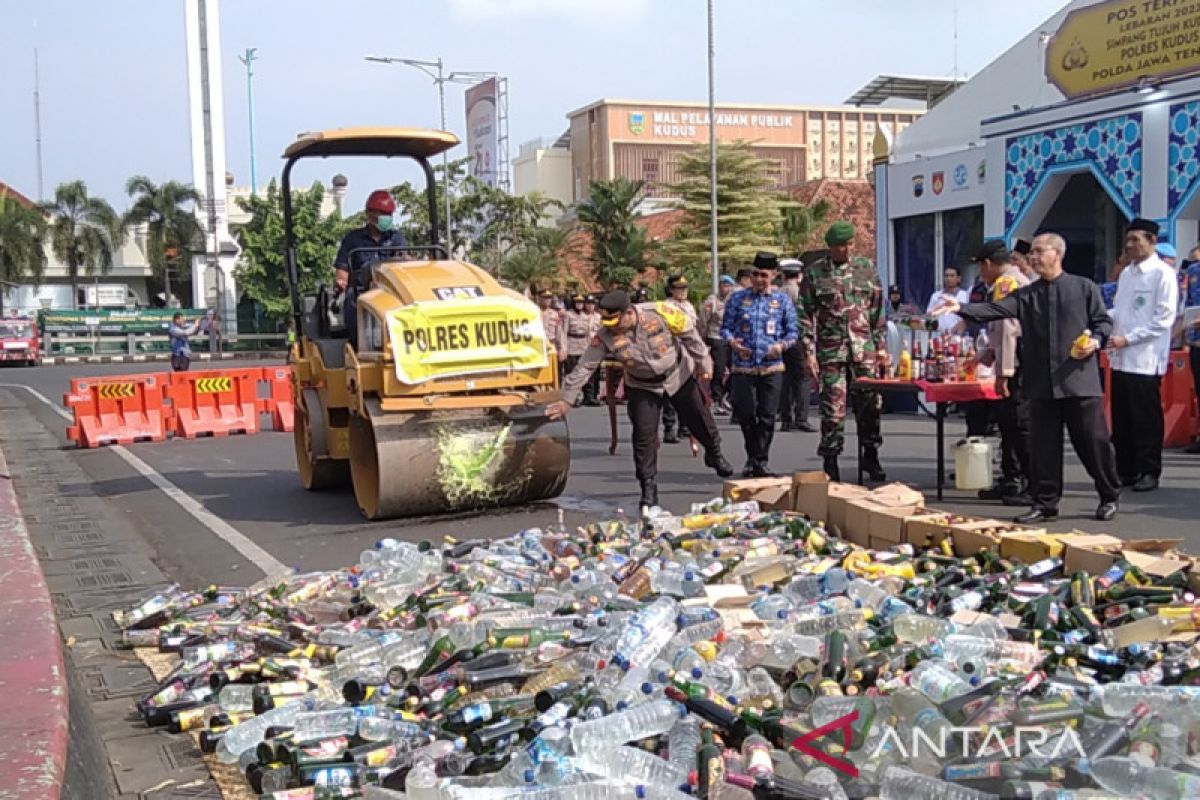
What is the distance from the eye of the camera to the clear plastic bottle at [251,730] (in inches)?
171

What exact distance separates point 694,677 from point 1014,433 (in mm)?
5281

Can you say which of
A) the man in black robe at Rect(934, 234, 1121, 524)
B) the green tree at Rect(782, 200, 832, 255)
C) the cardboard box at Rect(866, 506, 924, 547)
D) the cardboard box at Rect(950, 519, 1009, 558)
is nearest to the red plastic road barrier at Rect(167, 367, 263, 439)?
the man in black robe at Rect(934, 234, 1121, 524)

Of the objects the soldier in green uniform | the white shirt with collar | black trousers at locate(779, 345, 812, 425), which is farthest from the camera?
black trousers at locate(779, 345, 812, 425)

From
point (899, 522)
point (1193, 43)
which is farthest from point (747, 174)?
point (899, 522)

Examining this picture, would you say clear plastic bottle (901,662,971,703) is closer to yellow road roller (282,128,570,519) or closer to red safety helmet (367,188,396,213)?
yellow road roller (282,128,570,519)

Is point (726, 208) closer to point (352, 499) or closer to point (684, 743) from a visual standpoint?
point (352, 499)

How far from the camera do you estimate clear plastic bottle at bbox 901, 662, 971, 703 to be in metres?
4.08

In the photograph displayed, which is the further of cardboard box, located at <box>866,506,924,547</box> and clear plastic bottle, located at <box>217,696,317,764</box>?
cardboard box, located at <box>866,506,924,547</box>

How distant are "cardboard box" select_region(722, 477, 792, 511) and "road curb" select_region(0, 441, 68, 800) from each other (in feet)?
14.2

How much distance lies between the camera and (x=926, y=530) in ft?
21.3

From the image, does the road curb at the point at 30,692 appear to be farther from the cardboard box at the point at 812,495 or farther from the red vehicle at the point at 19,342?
the red vehicle at the point at 19,342

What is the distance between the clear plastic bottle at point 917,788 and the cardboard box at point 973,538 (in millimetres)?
2878

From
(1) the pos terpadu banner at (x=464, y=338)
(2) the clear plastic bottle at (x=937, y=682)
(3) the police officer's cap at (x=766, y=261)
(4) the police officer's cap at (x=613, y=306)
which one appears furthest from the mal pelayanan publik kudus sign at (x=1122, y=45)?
(2) the clear plastic bottle at (x=937, y=682)

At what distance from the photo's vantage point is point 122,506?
10.6 metres
